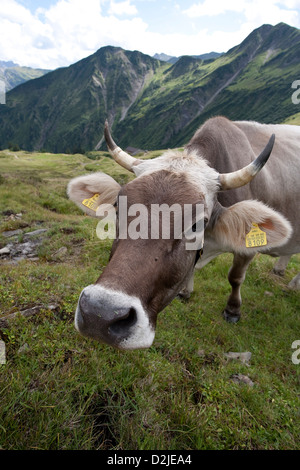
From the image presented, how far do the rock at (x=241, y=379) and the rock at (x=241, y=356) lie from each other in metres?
0.47

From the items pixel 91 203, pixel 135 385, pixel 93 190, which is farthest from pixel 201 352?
pixel 93 190

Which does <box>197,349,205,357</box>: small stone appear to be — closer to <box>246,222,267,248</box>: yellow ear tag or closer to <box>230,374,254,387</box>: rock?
<box>230,374,254,387</box>: rock

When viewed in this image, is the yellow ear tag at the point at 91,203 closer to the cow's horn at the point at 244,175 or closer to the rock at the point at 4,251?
the cow's horn at the point at 244,175

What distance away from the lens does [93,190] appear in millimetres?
3992

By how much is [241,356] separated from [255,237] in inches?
83.3

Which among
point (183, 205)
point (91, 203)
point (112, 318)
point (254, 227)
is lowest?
point (112, 318)

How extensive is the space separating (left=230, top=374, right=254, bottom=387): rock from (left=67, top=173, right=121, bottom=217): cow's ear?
9.70 feet

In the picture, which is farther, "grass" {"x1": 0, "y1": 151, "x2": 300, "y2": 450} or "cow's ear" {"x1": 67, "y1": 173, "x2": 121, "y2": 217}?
"cow's ear" {"x1": 67, "y1": 173, "x2": 121, "y2": 217}

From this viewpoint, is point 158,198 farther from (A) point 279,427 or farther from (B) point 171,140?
(B) point 171,140

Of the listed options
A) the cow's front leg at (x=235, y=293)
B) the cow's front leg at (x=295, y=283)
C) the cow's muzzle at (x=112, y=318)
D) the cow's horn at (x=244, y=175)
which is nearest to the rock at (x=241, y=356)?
the cow's front leg at (x=235, y=293)

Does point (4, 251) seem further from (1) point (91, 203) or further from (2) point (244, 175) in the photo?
(2) point (244, 175)

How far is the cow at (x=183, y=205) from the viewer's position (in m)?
2.16

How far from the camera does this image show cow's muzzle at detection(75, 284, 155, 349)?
6.73ft

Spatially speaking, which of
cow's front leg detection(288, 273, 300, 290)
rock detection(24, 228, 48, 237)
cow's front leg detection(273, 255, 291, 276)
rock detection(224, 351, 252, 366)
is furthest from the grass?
rock detection(24, 228, 48, 237)
